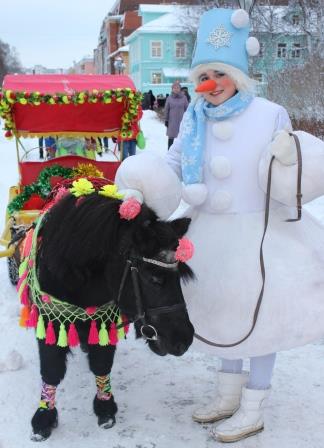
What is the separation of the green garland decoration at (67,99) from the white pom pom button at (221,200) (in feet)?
9.08

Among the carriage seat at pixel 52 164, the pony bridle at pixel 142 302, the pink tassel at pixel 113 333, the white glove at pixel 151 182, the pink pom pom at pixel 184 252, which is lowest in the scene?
the carriage seat at pixel 52 164

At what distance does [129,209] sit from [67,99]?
3.03m

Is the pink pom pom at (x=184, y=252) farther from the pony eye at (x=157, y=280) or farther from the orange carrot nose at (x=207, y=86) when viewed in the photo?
the orange carrot nose at (x=207, y=86)

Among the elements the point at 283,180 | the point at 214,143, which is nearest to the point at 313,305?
the point at 283,180

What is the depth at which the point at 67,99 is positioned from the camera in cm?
468

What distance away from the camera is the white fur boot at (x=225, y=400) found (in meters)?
2.64

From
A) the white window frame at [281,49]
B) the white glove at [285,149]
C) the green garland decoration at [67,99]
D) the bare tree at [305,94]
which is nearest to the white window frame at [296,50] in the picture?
the white window frame at [281,49]

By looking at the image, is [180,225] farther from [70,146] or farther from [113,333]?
[70,146]

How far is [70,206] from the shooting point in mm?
2127

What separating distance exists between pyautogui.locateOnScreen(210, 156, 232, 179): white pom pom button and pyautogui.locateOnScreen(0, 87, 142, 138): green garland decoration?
8.89ft

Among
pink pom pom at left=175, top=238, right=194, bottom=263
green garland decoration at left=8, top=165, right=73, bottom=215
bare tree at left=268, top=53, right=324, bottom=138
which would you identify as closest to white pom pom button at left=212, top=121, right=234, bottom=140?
pink pom pom at left=175, top=238, right=194, bottom=263

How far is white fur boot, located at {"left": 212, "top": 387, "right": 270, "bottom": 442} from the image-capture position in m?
2.46

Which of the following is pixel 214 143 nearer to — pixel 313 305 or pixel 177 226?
pixel 177 226

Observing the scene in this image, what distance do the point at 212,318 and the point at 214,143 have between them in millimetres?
838
